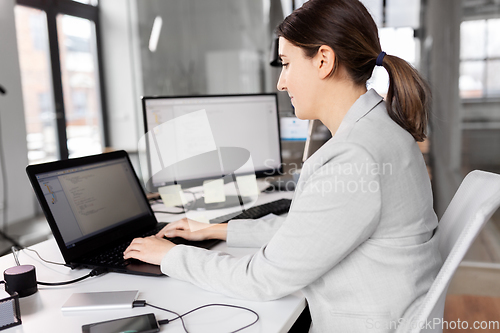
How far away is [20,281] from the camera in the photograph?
88cm

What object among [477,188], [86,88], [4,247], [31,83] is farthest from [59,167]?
[86,88]

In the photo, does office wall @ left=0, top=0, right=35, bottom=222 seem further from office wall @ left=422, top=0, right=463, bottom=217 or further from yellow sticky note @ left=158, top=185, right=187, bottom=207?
office wall @ left=422, top=0, right=463, bottom=217

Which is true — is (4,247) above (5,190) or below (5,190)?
below

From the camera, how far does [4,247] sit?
329 centimetres

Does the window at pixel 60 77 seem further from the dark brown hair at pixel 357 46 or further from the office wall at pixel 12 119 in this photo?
the dark brown hair at pixel 357 46

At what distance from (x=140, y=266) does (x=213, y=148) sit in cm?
74

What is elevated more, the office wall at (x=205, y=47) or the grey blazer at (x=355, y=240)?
the office wall at (x=205, y=47)

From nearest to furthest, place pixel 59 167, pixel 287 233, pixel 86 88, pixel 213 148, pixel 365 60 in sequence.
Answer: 1. pixel 287 233
2. pixel 365 60
3. pixel 59 167
4. pixel 213 148
5. pixel 86 88

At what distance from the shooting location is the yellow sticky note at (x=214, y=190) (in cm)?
164

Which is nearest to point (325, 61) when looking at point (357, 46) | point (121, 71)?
point (357, 46)

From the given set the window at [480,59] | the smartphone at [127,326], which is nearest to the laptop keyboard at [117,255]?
the smartphone at [127,326]

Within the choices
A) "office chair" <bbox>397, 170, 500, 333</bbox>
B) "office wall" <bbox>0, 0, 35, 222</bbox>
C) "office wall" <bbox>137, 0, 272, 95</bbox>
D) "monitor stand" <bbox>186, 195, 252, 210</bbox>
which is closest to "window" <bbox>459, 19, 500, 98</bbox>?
"office wall" <bbox>137, 0, 272, 95</bbox>

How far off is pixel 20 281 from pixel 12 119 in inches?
134

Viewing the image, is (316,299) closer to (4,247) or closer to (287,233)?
(287,233)
